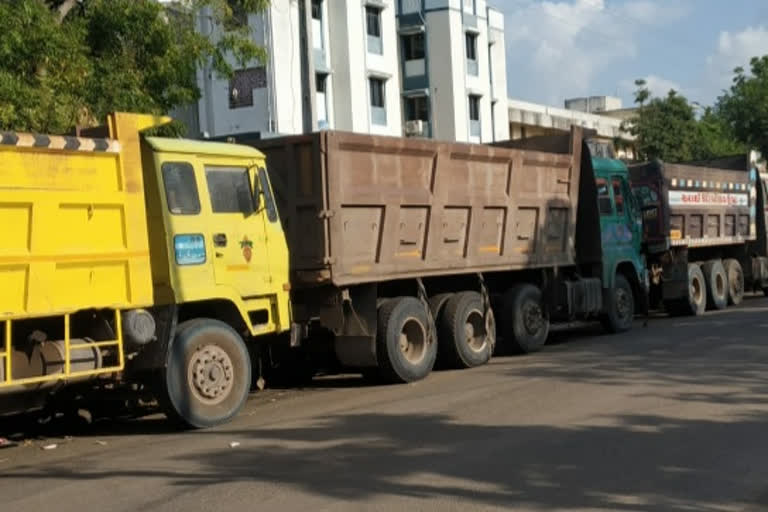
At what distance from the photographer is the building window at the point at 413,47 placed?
4078 centimetres

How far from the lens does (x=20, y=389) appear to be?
808 centimetres

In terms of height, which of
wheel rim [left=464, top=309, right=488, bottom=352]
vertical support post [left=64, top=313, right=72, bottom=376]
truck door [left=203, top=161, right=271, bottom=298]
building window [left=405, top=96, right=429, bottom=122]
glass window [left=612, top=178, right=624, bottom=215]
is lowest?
wheel rim [left=464, top=309, right=488, bottom=352]

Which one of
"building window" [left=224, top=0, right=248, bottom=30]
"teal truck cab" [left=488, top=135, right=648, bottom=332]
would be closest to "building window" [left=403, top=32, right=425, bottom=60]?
"teal truck cab" [left=488, top=135, right=648, bottom=332]

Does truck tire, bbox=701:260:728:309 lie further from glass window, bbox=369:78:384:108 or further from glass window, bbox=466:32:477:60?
glass window, bbox=466:32:477:60

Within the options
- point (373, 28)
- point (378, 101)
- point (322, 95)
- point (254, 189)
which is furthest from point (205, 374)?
point (373, 28)

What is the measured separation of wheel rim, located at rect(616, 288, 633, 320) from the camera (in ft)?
56.5

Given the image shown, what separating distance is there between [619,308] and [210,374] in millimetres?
9787

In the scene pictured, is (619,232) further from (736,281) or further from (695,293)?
(736,281)

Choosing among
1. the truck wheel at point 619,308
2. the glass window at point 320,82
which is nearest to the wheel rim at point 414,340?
the truck wheel at point 619,308

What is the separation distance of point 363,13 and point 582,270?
21.8 meters

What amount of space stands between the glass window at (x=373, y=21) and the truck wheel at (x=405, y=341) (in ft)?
84.9

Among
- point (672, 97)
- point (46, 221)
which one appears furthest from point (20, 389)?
point (672, 97)

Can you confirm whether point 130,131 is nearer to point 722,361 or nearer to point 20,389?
point 20,389

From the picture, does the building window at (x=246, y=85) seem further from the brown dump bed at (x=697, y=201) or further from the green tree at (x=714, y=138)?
the green tree at (x=714, y=138)
